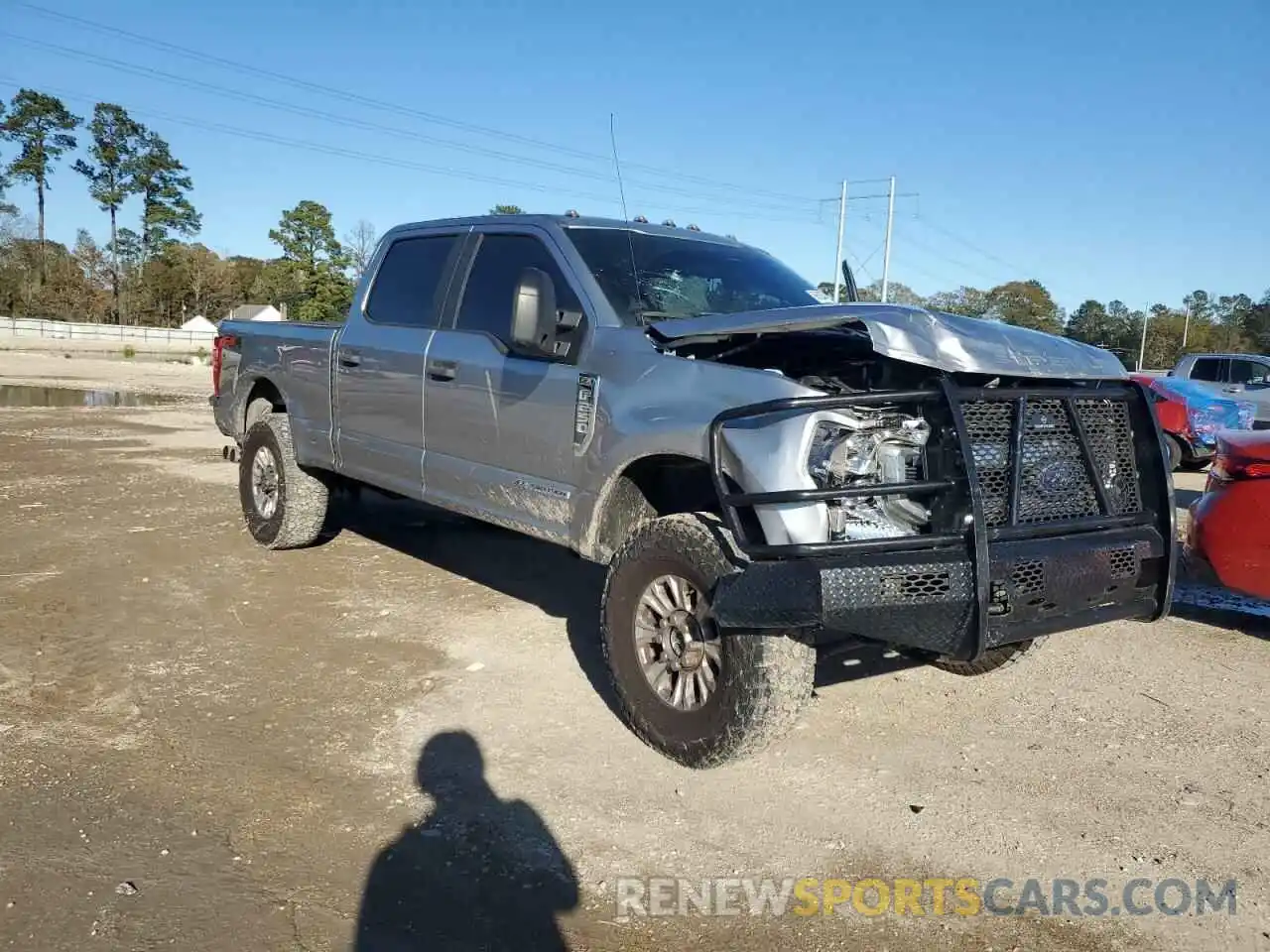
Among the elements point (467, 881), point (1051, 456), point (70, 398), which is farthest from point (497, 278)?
point (70, 398)

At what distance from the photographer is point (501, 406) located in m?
4.75

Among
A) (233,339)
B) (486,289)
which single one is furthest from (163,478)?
(486,289)

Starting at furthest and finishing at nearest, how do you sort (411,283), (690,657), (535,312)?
(411,283), (535,312), (690,657)

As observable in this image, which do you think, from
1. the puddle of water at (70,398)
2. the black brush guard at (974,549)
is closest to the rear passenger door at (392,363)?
the black brush guard at (974,549)

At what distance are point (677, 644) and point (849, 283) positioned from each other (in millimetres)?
2694

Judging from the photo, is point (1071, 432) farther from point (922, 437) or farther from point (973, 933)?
point (973, 933)

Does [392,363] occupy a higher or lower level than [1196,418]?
higher

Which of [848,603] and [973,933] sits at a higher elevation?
[848,603]

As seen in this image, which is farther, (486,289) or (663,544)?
(486,289)

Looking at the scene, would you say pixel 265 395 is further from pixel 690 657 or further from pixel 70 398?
pixel 70 398

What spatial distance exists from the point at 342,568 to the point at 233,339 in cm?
209

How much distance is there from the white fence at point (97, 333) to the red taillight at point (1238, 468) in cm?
5247

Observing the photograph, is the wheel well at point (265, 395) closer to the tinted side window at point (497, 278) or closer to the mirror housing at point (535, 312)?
the tinted side window at point (497, 278)

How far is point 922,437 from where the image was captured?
11.2 feet
